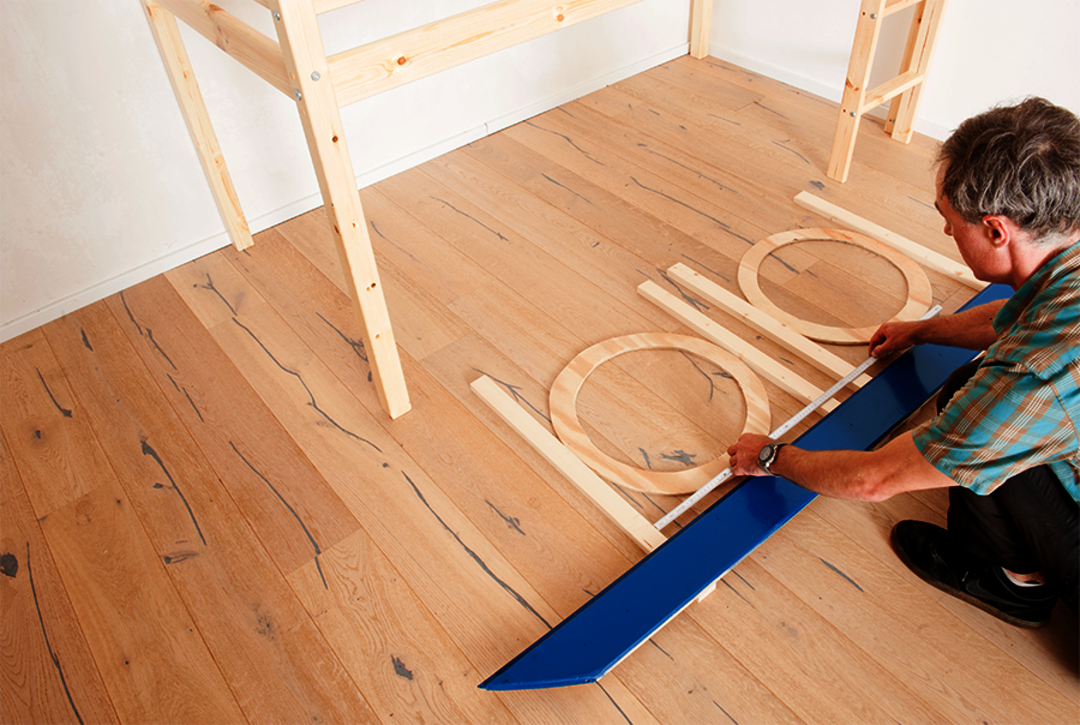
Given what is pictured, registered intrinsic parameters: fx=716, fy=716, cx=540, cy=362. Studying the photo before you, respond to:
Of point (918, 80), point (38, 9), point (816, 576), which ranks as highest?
point (38, 9)

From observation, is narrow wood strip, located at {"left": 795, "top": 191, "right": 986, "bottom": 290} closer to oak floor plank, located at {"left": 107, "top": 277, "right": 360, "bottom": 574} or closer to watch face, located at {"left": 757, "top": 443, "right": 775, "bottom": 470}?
watch face, located at {"left": 757, "top": 443, "right": 775, "bottom": 470}

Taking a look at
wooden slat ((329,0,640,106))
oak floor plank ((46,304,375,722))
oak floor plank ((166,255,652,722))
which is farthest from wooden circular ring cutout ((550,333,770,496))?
wooden slat ((329,0,640,106))

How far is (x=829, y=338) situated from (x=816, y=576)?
84 centimetres

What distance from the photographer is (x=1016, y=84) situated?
2.80 metres

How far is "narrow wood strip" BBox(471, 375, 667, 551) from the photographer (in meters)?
1.74

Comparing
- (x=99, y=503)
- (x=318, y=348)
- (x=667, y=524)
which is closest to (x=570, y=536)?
(x=667, y=524)

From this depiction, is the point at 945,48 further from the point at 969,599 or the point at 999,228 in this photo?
the point at 969,599

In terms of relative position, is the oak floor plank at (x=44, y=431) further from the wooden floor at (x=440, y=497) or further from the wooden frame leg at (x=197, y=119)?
the wooden frame leg at (x=197, y=119)

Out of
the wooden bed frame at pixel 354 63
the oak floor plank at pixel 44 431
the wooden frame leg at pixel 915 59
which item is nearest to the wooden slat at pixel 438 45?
the wooden bed frame at pixel 354 63

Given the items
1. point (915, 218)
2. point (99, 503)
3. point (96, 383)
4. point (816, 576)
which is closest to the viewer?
point (816, 576)

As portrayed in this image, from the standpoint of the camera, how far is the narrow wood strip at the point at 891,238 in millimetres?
2385

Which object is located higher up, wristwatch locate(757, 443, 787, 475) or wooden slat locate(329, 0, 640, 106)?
wooden slat locate(329, 0, 640, 106)

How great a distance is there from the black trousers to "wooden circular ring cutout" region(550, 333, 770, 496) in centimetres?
58

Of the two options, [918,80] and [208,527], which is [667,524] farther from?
[918,80]
